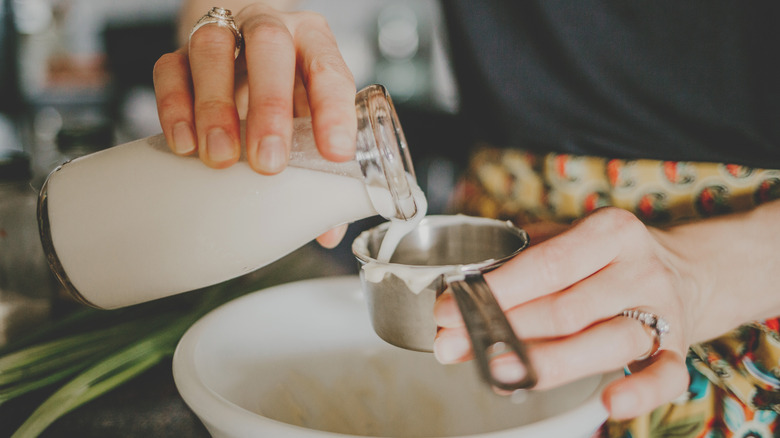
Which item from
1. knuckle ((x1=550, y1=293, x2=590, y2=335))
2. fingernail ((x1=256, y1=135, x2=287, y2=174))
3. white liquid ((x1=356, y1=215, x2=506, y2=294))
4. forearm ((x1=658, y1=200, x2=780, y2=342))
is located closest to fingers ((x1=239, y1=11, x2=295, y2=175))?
fingernail ((x1=256, y1=135, x2=287, y2=174))

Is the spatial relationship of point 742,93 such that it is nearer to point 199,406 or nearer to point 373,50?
point 199,406

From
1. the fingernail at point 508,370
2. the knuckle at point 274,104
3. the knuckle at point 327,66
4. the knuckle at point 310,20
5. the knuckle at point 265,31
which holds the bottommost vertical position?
the fingernail at point 508,370

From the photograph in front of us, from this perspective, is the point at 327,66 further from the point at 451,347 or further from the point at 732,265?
the point at 732,265

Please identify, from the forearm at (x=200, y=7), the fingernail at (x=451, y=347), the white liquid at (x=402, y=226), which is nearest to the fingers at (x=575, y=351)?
the fingernail at (x=451, y=347)

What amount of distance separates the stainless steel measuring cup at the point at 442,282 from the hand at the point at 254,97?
11 centimetres

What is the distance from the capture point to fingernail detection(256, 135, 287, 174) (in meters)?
0.40

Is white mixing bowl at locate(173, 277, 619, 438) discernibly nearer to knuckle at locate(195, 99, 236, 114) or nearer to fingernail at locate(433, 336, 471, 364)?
fingernail at locate(433, 336, 471, 364)

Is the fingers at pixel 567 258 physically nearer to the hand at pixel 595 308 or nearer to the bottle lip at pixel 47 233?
the hand at pixel 595 308

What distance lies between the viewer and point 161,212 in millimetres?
459

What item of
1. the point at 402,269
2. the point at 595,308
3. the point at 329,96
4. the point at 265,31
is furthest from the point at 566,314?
the point at 265,31

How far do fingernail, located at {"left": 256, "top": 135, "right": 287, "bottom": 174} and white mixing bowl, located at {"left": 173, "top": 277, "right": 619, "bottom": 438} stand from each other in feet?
0.56

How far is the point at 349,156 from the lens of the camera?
1.41 ft

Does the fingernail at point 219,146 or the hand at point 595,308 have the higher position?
the fingernail at point 219,146

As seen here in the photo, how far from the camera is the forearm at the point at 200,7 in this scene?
2.58 feet
